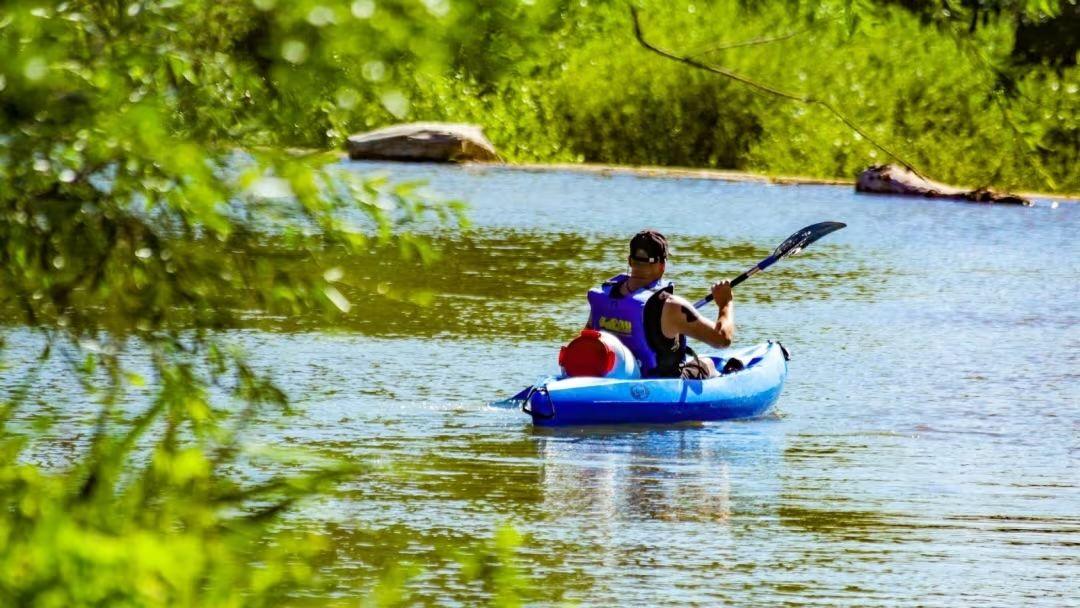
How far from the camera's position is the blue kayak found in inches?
461

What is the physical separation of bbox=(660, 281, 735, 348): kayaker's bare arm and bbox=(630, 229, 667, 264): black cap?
0.78 ft

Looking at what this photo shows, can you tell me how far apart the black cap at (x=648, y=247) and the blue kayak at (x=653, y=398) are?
67cm

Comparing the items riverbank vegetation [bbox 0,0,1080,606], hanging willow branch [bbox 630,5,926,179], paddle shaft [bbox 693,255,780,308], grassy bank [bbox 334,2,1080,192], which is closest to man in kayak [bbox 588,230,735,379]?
paddle shaft [bbox 693,255,780,308]

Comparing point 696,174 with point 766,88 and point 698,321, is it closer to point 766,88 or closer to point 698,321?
point 698,321

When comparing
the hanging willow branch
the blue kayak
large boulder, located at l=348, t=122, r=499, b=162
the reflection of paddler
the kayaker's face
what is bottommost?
the reflection of paddler

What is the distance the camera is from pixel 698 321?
11.8m

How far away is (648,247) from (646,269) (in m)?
0.19

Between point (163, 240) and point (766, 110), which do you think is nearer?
point (163, 240)

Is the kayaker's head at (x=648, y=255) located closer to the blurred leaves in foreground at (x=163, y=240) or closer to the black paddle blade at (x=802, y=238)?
the black paddle blade at (x=802, y=238)

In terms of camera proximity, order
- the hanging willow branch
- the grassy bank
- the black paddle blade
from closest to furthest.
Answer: the hanging willow branch → the black paddle blade → the grassy bank

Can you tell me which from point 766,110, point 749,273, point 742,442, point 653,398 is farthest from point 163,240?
point 766,110

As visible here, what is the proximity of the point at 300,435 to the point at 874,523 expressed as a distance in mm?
3262

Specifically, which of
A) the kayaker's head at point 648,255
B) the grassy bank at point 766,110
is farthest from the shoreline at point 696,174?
the kayaker's head at point 648,255

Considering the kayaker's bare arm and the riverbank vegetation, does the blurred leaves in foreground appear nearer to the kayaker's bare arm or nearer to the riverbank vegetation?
the riverbank vegetation
